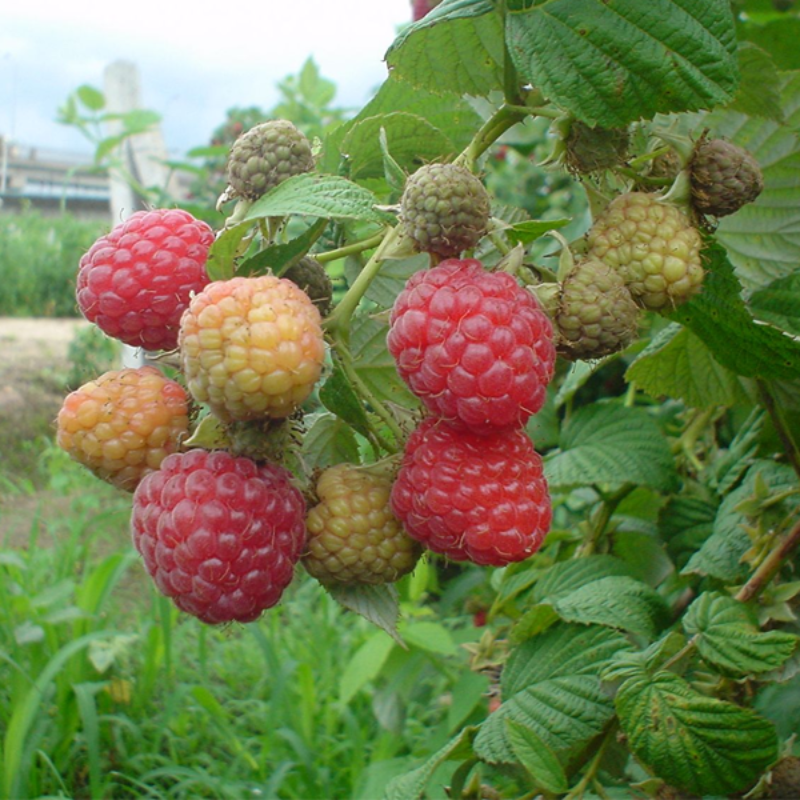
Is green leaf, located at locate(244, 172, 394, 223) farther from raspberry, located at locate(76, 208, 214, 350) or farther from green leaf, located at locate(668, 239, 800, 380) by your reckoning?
green leaf, located at locate(668, 239, 800, 380)

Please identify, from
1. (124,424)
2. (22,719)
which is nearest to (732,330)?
(124,424)

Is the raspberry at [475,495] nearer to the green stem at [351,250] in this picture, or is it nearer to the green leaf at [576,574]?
the green stem at [351,250]

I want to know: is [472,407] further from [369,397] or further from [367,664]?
[367,664]

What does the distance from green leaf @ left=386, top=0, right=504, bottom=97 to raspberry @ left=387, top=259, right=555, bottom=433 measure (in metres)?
0.26

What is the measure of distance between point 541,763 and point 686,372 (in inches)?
19.9

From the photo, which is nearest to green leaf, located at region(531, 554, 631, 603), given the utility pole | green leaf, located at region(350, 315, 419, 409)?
green leaf, located at region(350, 315, 419, 409)

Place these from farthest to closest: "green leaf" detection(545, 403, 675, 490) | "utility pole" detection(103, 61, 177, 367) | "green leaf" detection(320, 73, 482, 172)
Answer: "utility pole" detection(103, 61, 177, 367), "green leaf" detection(545, 403, 675, 490), "green leaf" detection(320, 73, 482, 172)

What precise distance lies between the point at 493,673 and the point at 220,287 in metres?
0.94

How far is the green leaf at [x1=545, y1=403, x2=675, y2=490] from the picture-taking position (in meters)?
1.20

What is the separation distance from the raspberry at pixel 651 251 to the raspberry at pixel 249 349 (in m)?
0.24

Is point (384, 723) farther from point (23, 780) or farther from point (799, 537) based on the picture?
point (799, 537)

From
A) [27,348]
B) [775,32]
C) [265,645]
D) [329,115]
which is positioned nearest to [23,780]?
[265,645]

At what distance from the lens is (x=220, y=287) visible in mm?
583

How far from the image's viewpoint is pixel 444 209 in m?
0.59
